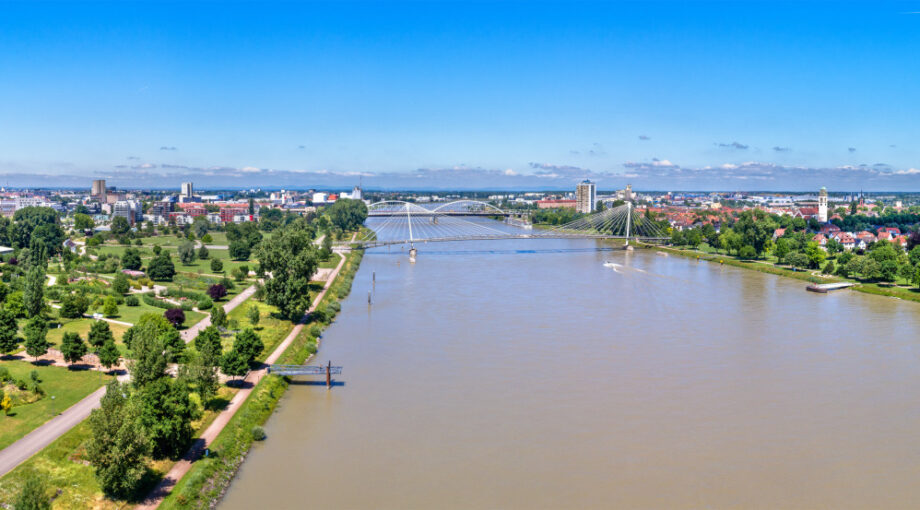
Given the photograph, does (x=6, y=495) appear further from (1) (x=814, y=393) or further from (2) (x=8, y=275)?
(2) (x=8, y=275)

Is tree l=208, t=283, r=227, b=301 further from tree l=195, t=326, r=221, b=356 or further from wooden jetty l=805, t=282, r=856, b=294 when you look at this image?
wooden jetty l=805, t=282, r=856, b=294

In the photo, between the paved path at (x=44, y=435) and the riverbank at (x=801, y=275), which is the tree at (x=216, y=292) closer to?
the paved path at (x=44, y=435)

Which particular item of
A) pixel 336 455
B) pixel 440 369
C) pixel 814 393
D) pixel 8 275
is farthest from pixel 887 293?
pixel 8 275

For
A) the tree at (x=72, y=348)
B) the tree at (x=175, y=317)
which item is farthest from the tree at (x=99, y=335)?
the tree at (x=175, y=317)

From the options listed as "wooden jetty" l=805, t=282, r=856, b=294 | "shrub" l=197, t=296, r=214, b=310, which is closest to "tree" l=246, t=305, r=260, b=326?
"shrub" l=197, t=296, r=214, b=310

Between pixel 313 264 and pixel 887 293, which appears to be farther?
pixel 887 293
